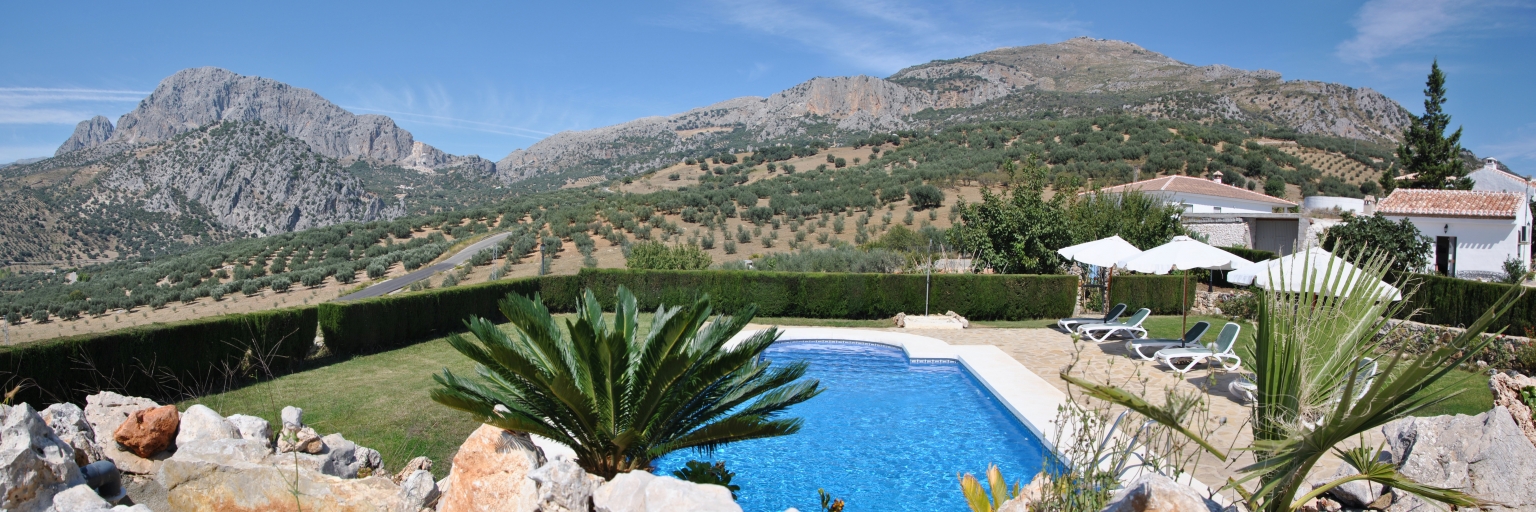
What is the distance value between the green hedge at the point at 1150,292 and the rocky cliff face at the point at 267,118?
95348 millimetres

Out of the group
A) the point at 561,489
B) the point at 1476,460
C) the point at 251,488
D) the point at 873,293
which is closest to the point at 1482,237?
the point at 873,293

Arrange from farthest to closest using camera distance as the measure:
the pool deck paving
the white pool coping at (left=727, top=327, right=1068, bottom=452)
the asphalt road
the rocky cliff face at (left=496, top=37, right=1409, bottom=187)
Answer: the rocky cliff face at (left=496, top=37, right=1409, bottom=187), the asphalt road, the white pool coping at (left=727, top=327, right=1068, bottom=452), the pool deck paving

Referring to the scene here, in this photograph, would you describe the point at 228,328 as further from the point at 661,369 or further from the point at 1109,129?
the point at 1109,129

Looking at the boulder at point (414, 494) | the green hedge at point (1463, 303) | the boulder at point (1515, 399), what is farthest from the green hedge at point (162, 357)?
the green hedge at point (1463, 303)

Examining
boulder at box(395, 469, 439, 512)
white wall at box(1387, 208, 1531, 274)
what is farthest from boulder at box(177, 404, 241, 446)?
white wall at box(1387, 208, 1531, 274)

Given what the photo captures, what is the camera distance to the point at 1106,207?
21203 mm

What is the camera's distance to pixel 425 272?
27000 mm

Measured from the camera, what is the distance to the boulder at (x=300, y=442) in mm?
5422

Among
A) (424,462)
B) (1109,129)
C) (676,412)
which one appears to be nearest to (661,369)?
(676,412)

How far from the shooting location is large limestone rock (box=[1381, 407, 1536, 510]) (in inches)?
153

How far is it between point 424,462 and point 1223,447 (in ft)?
23.4

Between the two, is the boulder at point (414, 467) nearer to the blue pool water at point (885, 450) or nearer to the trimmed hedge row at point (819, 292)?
the blue pool water at point (885, 450)

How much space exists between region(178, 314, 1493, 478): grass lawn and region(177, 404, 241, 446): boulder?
124cm

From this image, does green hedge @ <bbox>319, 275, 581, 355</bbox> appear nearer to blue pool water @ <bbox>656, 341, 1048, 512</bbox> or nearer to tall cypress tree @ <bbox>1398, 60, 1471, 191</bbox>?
blue pool water @ <bbox>656, 341, 1048, 512</bbox>
